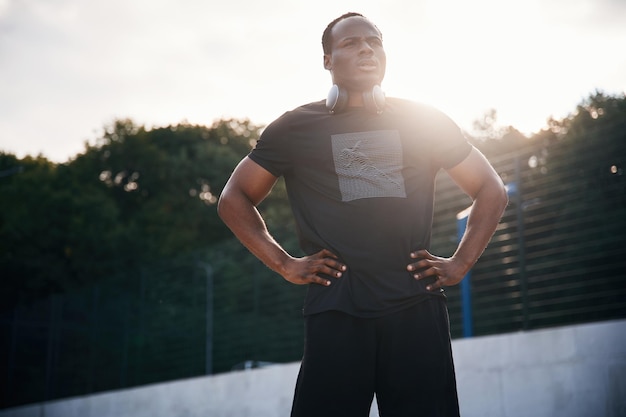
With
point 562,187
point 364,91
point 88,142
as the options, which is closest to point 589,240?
point 562,187

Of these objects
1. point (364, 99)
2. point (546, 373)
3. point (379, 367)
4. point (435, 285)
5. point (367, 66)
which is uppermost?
point (367, 66)

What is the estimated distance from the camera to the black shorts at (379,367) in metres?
2.38

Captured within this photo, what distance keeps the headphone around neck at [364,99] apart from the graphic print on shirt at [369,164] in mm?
80

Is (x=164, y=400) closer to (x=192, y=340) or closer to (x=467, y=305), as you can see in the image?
(x=467, y=305)

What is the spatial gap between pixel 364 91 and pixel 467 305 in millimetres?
5126

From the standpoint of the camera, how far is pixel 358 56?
2.71m

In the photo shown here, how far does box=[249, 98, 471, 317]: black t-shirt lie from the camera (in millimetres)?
2449

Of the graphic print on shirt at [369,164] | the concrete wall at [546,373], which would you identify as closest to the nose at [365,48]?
the graphic print on shirt at [369,164]

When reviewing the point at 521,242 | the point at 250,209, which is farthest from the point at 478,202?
the point at 521,242

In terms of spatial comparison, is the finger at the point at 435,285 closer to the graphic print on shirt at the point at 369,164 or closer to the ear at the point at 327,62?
the graphic print on shirt at the point at 369,164

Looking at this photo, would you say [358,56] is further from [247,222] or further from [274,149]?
[247,222]

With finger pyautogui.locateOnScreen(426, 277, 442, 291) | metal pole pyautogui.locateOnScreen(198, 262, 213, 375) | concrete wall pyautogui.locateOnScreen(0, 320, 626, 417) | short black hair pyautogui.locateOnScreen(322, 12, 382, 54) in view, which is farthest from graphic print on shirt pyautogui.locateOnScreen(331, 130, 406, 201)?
metal pole pyautogui.locateOnScreen(198, 262, 213, 375)

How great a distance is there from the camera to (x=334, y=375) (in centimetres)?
239

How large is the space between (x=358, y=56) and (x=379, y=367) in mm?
999
